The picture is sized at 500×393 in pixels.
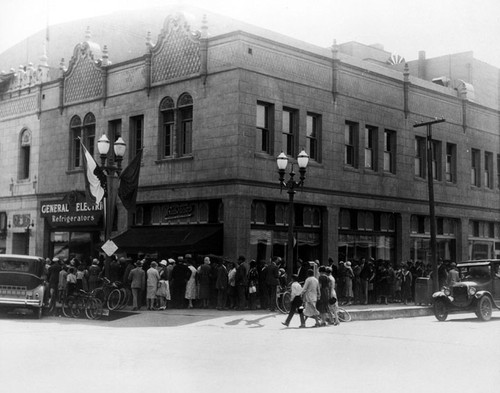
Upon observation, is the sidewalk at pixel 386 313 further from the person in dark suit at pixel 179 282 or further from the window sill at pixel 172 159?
the window sill at pixel 172 159

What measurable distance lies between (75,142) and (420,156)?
17253 millimetres

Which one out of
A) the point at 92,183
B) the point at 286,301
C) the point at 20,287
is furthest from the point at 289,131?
the point at 20,287

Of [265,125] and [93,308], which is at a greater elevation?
[265,125]

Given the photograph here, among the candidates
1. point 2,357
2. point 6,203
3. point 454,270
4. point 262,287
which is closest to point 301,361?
point 2,357

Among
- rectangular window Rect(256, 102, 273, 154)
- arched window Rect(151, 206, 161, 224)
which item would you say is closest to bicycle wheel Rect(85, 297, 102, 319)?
arched window Rect(151, 206, 161, 224)

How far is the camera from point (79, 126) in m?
33.8

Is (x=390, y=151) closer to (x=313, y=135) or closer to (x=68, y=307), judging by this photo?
(x=313, y=135)

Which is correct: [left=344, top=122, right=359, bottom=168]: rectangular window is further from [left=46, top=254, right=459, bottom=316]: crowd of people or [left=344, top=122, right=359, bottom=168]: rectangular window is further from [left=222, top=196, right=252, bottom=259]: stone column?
[left=222, top=196, right=252, bottom=259]: stone column

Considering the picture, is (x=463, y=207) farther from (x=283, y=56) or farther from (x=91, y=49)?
(x=91, y=49)

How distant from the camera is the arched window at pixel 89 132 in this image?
33.3 metres

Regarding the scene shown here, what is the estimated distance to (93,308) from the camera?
22234mm

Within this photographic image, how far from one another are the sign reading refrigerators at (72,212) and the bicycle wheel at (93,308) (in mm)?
9445

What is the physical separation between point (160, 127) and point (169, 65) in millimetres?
2617

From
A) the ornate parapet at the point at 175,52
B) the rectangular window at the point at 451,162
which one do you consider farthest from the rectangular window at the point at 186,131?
the rectangular window at the point at 451,162
